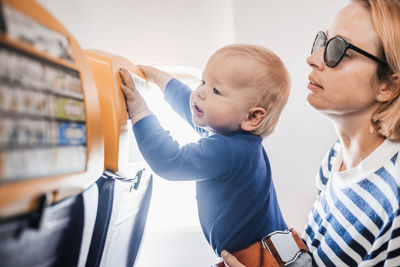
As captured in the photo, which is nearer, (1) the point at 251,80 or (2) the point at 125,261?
(1) the point at 251,80

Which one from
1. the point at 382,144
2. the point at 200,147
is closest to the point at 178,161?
the point at 200,147

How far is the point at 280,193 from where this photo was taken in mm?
1545

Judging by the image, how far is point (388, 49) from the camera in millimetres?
973

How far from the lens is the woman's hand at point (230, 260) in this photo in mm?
1004

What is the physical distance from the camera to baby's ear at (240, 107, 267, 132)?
1.06m

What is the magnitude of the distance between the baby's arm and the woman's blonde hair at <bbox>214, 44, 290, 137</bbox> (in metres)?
0.27

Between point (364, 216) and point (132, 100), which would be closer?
point (132, 100)

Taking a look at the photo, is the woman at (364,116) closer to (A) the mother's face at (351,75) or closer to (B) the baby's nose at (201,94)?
(A) the mother's face at (351,75)

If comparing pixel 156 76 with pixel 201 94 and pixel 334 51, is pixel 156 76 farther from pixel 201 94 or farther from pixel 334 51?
pixel 334 51

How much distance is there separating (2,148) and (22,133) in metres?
0.04

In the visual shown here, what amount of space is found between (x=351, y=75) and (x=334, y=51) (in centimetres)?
10

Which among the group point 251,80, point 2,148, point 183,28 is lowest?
point 2,148

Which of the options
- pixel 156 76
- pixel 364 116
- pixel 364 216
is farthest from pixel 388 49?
pixel 156 76

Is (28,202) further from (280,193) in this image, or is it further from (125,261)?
(280,193)
